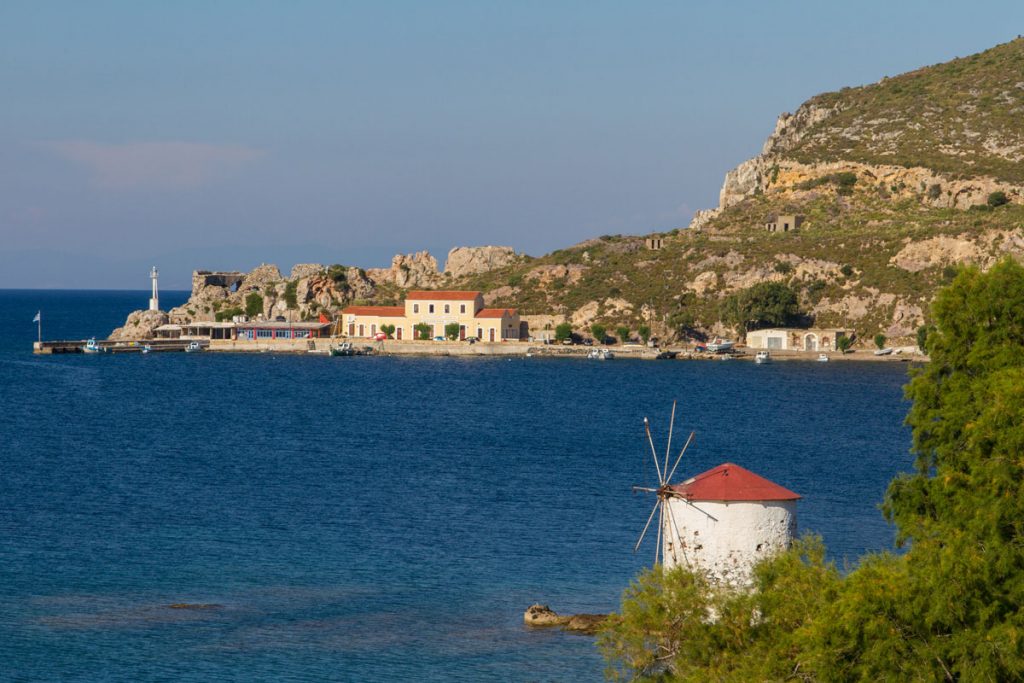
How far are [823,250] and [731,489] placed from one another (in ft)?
447

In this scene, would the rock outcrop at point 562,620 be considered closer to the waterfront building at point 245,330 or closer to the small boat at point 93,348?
the small boat at point 93,348

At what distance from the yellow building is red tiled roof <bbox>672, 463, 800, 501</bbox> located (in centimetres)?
12739

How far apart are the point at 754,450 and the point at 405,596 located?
3768cm

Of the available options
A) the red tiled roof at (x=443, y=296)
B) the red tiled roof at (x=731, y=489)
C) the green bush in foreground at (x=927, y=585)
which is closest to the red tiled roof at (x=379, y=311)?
the red tiled roof at (x=443, y=296)

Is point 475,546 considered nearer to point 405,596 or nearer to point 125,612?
point 405,596

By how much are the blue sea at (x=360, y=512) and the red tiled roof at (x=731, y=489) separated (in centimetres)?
671

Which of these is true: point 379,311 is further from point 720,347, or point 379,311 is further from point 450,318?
point 720,347

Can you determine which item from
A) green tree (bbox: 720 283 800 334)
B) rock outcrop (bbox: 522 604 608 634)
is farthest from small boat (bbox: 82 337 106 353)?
rock outcrop (bbox: 522 604 608 634)

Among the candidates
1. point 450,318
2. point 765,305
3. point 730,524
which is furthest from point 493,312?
point 730,524

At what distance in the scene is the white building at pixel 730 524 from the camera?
31016 millimetres

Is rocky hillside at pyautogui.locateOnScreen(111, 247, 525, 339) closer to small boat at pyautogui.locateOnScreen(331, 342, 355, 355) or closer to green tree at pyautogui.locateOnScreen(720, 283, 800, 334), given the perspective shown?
small boat at pyautogui.locateOnScreen(331, 342, 355, 355)

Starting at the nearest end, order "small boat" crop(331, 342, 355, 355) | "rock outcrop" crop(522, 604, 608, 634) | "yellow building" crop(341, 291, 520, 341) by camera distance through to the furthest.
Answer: "rock outcrop" crop(522, 604, 608, 634) → "small boat" crop(331, 342, 355, 355) → "yellow building" crop(341, 291, 520, 341)

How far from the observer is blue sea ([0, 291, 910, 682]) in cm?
3781

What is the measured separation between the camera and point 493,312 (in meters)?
161
